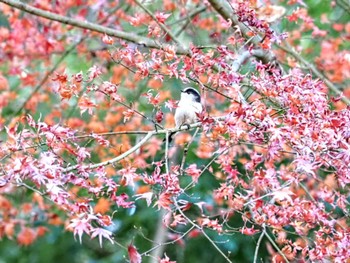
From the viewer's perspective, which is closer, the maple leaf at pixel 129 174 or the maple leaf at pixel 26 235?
the maple leaf at pixel 129 174

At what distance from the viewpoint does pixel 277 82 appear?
2.79 meters

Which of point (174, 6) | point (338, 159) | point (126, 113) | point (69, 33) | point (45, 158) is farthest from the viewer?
point (69, 33)

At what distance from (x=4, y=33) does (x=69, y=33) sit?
2.02ft

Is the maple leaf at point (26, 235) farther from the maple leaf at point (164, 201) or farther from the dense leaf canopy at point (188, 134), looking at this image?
the maple leaf at point (164, 201)

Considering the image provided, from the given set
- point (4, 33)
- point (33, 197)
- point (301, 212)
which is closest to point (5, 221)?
point (33, 197)

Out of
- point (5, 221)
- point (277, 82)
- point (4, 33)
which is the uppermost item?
point (277, 82)

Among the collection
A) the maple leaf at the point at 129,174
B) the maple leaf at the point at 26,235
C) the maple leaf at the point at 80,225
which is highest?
the maple leaf at the point at 80,225

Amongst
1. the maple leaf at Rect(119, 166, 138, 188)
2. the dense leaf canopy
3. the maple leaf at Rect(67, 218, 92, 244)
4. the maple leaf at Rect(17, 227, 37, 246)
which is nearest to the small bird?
the dense leaf canopy

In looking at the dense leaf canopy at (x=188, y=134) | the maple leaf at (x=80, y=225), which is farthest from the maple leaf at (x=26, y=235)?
the maple leaf at (x=80, y=225)

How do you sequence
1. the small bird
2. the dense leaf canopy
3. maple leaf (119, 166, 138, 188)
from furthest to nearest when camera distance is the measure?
the small bird, maple leaf (119, 166, 138, 188), the dense leaf canopy

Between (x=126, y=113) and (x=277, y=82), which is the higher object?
(x=277, y=82)

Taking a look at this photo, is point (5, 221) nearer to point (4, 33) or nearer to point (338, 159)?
point (4, 33)

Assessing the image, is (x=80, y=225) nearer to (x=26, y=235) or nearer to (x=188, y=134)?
(x=188, y=134)

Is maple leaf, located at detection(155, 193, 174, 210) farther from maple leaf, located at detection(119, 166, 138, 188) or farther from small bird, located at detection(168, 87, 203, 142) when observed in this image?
small bird, located at detection(168, 87, 203, 142)
